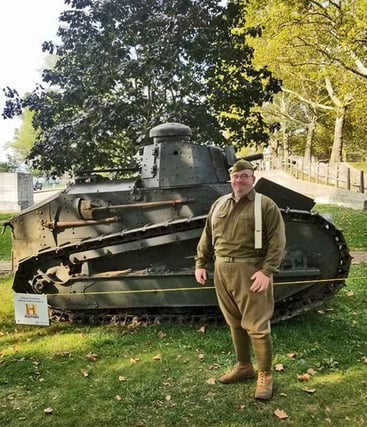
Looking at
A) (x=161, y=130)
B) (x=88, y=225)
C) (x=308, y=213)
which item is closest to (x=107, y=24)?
(x=161, y=130)

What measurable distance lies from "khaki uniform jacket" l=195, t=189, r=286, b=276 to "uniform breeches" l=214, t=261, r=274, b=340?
0.37 feet

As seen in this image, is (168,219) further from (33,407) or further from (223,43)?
(223,43)

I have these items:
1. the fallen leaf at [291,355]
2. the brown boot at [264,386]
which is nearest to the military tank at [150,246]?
the fallen leaf at [291,355]

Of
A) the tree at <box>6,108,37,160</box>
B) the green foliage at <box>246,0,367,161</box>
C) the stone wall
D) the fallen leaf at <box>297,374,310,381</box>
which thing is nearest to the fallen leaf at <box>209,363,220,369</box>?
the fallen leaf at <box>297,374,310,381</box>

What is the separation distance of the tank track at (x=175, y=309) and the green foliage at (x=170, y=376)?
6.1 inches

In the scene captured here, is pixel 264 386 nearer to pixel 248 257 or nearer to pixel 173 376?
pixel 173 376

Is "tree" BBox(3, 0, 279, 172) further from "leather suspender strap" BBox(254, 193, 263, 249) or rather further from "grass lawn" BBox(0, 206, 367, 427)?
"leather suspender strap" BBox(254, 193, 263, 249)

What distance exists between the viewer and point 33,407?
4594 mm

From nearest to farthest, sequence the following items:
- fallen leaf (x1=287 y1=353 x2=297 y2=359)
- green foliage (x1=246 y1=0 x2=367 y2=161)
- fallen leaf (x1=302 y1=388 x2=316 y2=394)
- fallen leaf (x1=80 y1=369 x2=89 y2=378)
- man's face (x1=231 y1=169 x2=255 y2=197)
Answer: man's face (x1=231 y1=169 x2=255 y2=197), fallen leaf (x1=302 y1=388 x2=316 y2=394), fallen leaf (x1=80 y1=369 x2=89 y2=378), fallen leaf (x1=287 y1=353 x2=297 y2=359), green foliage (x1=246 y1=0 x2=367 y2=161)

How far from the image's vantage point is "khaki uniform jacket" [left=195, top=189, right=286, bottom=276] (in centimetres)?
426

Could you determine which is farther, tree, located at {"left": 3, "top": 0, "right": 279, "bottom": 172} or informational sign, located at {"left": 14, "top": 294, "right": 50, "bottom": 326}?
tree, located at {"left": 3, "top": 0, "right": 279, "bottom": 172}

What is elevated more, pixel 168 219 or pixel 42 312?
pixel 168 219

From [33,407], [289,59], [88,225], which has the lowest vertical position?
[33,407]

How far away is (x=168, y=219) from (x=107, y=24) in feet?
22.4
